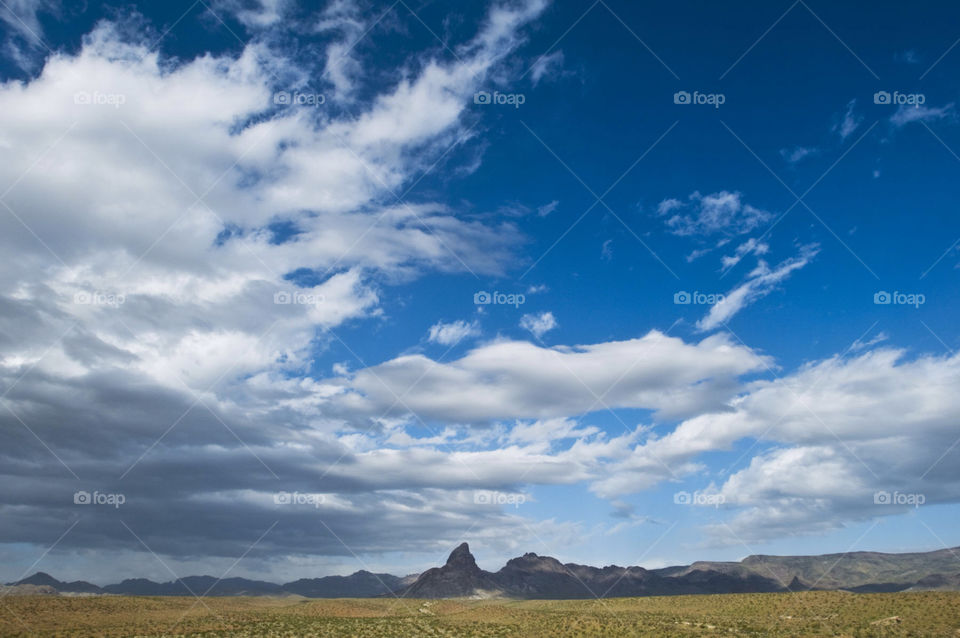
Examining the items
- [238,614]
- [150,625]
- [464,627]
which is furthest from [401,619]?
[150,625]

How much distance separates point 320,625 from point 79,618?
40479 millimetres

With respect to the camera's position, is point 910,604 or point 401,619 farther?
point 401,619

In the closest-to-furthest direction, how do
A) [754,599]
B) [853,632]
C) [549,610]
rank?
[853,632] → [754,599] → [549,610]

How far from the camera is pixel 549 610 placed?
412 ft

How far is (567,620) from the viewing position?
102 m

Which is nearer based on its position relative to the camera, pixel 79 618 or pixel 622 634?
pixel 622 634

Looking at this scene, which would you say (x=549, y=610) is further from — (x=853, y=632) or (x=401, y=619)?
(x=853, y=632)

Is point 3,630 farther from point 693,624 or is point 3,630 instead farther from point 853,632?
point 853,632

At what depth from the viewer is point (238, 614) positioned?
114 metres

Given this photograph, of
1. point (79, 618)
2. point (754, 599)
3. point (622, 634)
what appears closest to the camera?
point (622, 634)

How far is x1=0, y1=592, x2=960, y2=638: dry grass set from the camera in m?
79.6

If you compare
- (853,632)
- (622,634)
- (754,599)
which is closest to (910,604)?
(853,632)

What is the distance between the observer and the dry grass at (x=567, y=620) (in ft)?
261

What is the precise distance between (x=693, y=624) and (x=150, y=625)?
3174 inches
